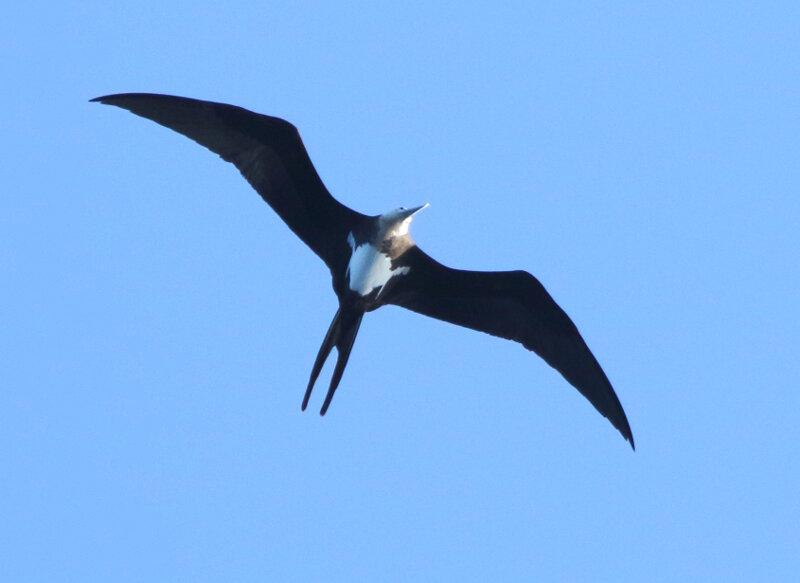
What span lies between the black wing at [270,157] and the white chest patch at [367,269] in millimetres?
173

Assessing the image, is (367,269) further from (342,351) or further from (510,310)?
(510,310)

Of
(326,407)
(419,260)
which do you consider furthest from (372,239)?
(326,407)

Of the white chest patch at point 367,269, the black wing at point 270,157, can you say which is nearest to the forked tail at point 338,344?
the white chest patch at point 367,269

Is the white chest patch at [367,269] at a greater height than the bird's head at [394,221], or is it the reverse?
the bird's head at [394,221]

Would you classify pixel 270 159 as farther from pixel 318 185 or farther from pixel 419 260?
pixel 419 260

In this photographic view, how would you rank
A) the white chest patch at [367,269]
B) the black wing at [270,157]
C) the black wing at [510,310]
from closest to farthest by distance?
the black wing at [270,157], the white chest patch at [367,269], the black wing at [510,310]

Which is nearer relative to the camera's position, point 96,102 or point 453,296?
point 96,102

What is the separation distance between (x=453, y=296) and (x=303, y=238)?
3.83ft

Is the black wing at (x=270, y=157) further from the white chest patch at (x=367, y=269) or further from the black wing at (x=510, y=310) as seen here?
the black wing at (x=510, y=310)

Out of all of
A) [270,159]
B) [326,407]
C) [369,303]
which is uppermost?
[270,159]

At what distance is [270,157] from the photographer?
11930 millimetres

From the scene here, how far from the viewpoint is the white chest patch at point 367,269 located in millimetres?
11836

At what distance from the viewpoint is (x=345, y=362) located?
38.6 feet

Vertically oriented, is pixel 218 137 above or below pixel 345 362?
above
